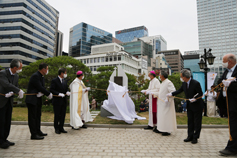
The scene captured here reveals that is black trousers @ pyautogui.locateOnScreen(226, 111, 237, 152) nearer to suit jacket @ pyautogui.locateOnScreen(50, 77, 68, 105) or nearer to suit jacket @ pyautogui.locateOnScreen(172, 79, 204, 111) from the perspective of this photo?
suit jacket @ pyautogui.locateOnScreen(172, 79, 204, 111)

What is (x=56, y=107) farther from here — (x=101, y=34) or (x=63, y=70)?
(x=101, y=34)

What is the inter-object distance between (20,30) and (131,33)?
125313 millimetres

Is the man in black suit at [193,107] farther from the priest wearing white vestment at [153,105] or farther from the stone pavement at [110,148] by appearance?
the priest wearing white vestment at [153,105]

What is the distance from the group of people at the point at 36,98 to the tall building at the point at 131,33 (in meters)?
146

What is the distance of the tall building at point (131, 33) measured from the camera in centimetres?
15202

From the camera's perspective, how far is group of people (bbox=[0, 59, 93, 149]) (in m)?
3.82

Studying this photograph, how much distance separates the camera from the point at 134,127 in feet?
21.0

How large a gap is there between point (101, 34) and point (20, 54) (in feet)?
199

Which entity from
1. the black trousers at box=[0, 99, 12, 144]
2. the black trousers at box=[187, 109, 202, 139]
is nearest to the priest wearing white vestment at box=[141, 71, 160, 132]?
the black trousers at box=[187, 109, 202, 139]

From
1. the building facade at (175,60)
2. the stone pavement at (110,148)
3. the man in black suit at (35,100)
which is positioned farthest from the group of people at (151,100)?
the building facade at (175,60)

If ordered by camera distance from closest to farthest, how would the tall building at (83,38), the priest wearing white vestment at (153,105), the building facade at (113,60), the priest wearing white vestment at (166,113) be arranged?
1. the priest wearing white vestment at (166,113)
2. the priest wearing white vestment at (153,105)
3. the building facade at (113,60)
4. the tall building at (83,38)

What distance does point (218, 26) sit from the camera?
102938mm

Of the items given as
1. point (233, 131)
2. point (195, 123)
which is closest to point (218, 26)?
point (195, 123)

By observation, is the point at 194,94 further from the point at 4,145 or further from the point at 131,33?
the point at 131,33
